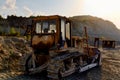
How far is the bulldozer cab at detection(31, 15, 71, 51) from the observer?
11.1 meters

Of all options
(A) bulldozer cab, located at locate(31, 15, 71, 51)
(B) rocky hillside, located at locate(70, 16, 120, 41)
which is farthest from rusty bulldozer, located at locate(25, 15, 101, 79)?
(B) rocky hillside, located at locate(70, 16, 120, 41)

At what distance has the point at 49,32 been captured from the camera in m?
11.3

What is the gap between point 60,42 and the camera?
37.1 feet

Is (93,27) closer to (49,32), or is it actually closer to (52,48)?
(49,32)

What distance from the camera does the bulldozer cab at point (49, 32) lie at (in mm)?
11094

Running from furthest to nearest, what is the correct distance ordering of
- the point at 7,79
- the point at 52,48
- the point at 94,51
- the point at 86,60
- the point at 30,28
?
the point at 94,51 < the point at 86,60 < the point at 30,28 < the point at 52,48 < the point at 7,79

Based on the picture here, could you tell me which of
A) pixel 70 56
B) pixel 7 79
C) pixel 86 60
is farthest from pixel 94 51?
pixel 7 79

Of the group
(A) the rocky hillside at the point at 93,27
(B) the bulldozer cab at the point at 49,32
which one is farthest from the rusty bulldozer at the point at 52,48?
(A) the rocky hillside at the point at 93,27

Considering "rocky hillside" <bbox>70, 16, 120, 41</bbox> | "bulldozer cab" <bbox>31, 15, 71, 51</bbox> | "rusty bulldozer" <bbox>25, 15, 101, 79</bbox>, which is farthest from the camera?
"rocky hillside" <bbox>70, 16, 120, 41</bbox>

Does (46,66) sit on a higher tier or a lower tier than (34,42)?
lower

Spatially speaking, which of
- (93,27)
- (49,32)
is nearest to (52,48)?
(49,32)

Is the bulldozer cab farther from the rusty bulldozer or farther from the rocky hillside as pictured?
the rocky hillside

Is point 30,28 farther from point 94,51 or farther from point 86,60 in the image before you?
point 94,51

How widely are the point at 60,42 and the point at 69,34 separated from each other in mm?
1313
